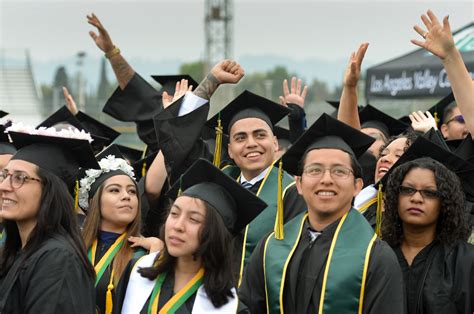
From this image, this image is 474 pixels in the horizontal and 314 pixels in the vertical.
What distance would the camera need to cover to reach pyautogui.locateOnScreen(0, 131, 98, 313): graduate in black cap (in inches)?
150

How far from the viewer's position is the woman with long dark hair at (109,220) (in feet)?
16.6

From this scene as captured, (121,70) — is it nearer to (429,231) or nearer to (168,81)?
(168,81)

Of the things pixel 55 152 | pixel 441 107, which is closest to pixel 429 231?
pixel 55 152

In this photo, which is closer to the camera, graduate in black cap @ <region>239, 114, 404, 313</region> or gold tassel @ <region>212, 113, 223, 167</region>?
graduate in black cap @ <region>239, 114, 404, 313</region>

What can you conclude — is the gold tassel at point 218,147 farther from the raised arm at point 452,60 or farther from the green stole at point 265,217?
the raised arm at point 452,60

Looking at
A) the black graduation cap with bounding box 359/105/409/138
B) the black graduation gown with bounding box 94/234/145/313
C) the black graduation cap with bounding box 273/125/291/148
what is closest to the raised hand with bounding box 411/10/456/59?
the black graduation cap with bounding box 359/105/409/138

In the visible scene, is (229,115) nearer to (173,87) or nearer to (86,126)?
(173,87)

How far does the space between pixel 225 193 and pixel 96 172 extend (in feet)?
4.50

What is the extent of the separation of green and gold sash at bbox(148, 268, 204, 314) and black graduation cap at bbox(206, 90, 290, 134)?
2097mm

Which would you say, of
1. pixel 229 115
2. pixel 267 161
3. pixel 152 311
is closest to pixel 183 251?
pixel 152 311

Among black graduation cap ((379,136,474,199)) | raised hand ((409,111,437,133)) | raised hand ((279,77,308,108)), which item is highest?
raised hand ((279,77,308,108))

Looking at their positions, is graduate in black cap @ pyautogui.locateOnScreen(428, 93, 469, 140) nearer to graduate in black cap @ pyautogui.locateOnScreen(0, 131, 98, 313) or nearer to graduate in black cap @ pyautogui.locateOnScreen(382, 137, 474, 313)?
graduate in black cap @ pyautogui.locateOnScreen(382, 137, 474, 313)

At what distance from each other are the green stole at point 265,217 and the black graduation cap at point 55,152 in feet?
4.31

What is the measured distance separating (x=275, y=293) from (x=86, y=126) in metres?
3.95
